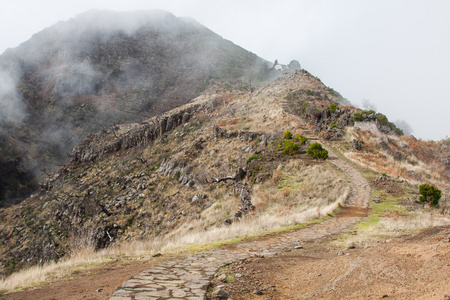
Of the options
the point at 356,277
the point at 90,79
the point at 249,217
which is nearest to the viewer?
the point at 356,277

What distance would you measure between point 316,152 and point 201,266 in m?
15.4

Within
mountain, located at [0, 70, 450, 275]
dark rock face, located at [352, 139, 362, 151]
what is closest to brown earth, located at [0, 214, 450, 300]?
mountain, located at [0, 70, 450, 275]

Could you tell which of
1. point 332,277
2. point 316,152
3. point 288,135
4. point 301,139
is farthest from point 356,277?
point 288,135

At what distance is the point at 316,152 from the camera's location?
18.5 m

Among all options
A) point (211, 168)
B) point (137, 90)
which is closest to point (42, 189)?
point (211, 168)

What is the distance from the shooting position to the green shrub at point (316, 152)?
18234 millimetres

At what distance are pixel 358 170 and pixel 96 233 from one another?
→ 72.1ft

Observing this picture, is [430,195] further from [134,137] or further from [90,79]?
[90,79]

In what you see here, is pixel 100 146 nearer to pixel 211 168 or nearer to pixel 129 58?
pixel 211 168

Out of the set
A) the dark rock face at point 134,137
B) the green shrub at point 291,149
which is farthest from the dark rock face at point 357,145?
the dark rock face at point 134,137

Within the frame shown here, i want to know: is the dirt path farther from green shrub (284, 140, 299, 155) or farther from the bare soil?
green shrub (284, 140, 299, 155)

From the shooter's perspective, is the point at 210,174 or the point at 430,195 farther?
the point at 210,174

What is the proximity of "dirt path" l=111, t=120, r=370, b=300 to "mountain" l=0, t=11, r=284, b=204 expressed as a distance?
5078 cm

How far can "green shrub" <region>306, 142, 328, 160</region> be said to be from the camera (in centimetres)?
1823
